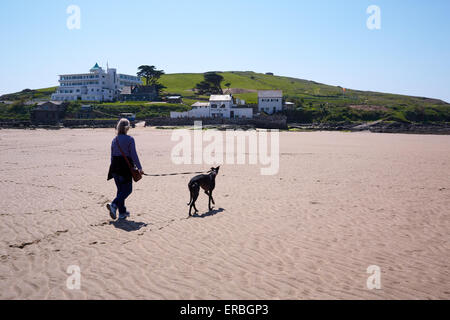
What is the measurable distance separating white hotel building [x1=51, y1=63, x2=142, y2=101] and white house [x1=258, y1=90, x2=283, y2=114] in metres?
58.6

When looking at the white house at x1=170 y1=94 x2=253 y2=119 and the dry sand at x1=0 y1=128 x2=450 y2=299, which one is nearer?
the dry sand at x1=0 y1=128 x2=450 y2=299

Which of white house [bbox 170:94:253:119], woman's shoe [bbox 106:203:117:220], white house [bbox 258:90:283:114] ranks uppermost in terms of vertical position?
white house [bbox 258:90:283:114]

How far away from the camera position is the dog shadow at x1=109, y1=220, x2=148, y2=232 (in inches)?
305

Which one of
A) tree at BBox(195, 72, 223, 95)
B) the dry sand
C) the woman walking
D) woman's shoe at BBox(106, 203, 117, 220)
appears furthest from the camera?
tree at BBox(195, 72, 223, 95)

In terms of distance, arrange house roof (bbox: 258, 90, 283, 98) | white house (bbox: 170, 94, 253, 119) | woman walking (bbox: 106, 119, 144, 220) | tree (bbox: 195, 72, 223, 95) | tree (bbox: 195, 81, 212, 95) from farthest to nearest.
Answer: tree (bbox: 195, 81, 212, 95) < tree (bbox: 195, 72, 223, 95) < house roof (bbox: 258, 90, 283, 98) < white house (bbox: 170, 94, 253, 119) < woman walking (bbox: 106, 119, 144, 220)

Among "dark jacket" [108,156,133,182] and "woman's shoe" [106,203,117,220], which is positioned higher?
"dark jacket" [108,156,133,182]

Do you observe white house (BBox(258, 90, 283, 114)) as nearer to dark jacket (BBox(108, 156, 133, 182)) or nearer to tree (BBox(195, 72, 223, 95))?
tree (BBox(195, 72, 223, 95))

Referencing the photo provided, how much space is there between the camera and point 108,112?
81.9 meters

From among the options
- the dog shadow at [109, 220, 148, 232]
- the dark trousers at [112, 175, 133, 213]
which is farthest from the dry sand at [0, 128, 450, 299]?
the dark trousers at [112, 175, 133, 213]

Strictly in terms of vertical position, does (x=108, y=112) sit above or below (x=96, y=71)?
below

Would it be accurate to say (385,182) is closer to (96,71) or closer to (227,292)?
(227,292)

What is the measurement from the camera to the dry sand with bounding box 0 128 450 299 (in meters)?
5.05

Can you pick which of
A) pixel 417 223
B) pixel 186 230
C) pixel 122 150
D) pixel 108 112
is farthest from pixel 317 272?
pixel 108 112
